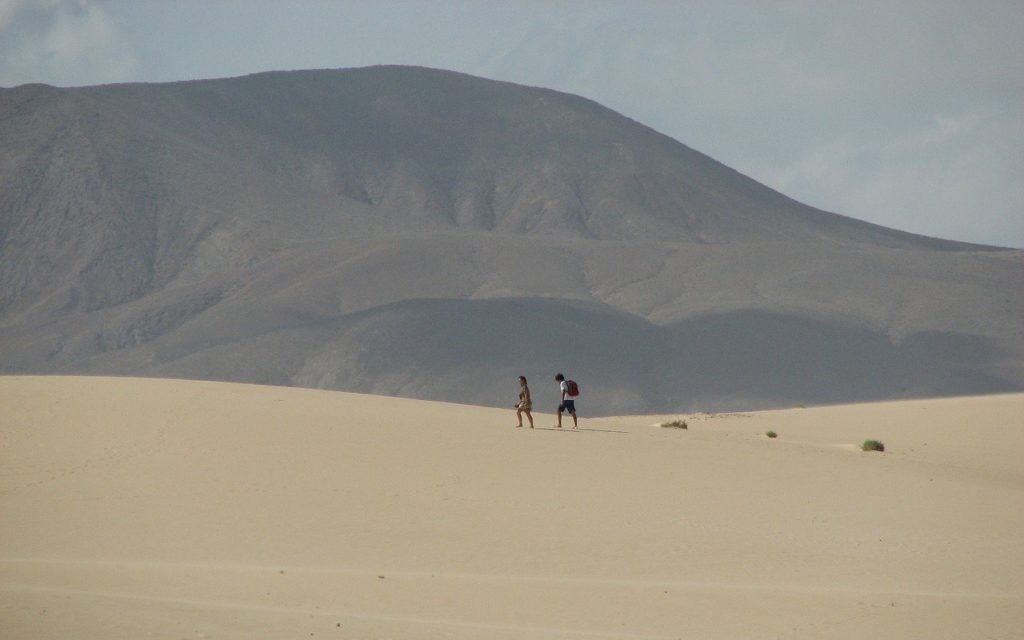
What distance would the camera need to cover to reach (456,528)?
15148 millimetres

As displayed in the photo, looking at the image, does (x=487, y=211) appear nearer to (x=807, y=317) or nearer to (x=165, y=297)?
(x=165, y=297)

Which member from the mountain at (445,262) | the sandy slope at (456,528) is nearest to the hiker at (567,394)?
the sandy slope at (456,528)

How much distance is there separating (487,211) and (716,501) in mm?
112399

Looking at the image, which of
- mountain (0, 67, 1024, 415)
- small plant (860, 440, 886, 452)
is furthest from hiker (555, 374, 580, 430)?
mountain (0, 67, 1024, 415)

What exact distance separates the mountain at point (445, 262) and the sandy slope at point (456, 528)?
156 ft

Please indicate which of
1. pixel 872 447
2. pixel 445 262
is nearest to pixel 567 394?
pixel 872 447

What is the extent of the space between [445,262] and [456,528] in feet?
259

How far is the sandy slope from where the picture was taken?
37.2ft

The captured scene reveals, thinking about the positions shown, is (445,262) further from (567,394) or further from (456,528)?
(456,528)

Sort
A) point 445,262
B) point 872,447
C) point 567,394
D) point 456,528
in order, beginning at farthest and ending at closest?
point 445,262, point 872,447, point 567,394, point 456,528

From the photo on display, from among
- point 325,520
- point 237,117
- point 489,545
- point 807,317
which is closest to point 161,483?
point 325,520

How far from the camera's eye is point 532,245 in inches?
3856

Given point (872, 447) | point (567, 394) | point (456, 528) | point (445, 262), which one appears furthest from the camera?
point (445, 262)

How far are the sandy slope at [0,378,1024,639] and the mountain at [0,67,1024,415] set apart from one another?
156 feet
